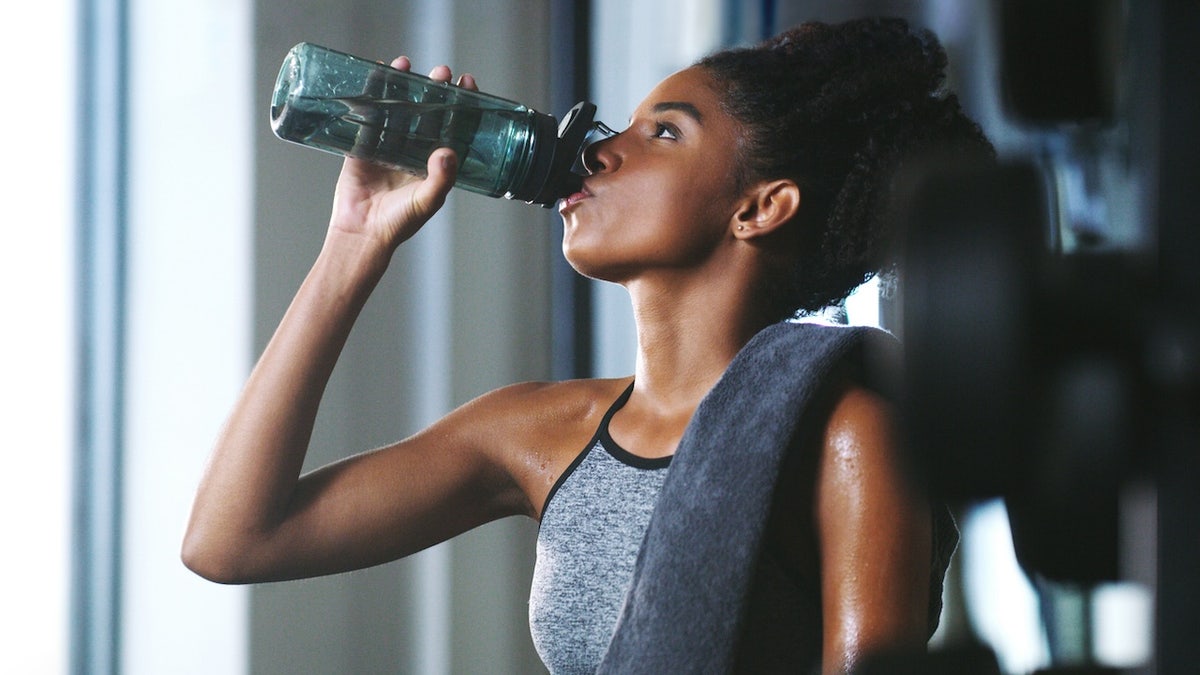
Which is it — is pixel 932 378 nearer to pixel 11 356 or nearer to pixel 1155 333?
pixel 1155 333

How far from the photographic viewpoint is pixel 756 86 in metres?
0.85

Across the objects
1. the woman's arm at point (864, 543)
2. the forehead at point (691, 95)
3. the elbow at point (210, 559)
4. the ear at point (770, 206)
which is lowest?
the elbow at point (210, 559)

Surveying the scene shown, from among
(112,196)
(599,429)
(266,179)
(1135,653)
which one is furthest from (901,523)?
(112,196)

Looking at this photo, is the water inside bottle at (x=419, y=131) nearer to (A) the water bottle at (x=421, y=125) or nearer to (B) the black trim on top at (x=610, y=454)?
(A) the water bottle at (x=421, y=125)

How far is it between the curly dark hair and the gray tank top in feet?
0.61

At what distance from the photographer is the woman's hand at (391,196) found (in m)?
0.83

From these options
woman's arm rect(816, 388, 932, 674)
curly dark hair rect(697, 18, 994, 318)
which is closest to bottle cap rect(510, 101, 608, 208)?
curly dark hair rect(697, 18, 994, 318)

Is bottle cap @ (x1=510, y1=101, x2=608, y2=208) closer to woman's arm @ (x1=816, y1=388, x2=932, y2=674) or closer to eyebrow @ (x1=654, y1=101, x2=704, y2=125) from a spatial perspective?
eyebrow @ (x1=654, y1=101, x2=704, y2=125)

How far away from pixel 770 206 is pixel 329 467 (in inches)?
17.3

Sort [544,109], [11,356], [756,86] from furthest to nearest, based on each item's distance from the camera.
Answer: [544,109]
[11,356]
[756,86]

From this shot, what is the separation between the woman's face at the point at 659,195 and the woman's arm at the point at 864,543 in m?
0.19

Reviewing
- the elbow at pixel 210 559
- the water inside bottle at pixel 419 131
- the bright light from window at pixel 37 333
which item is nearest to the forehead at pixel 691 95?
the water inside bottle at pixel 419 131

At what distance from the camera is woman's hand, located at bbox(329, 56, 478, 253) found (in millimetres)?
833

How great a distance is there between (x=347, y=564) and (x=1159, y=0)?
85 centimetres
